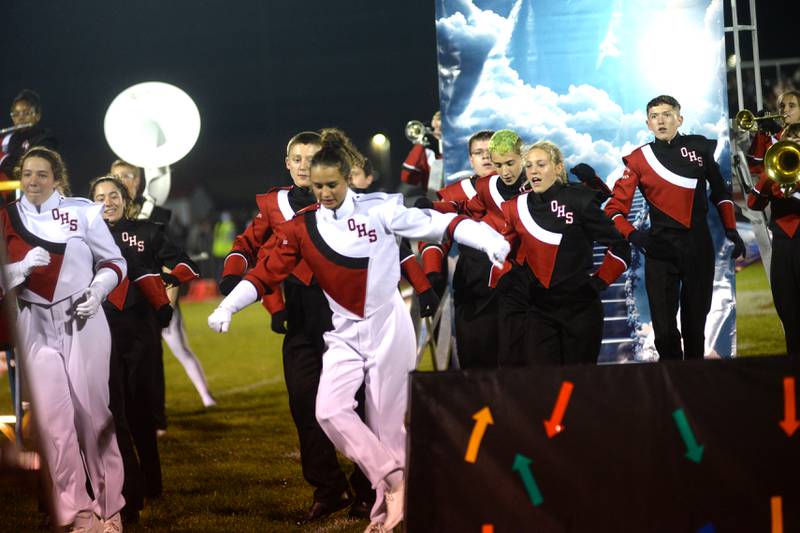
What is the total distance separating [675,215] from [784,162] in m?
0.68

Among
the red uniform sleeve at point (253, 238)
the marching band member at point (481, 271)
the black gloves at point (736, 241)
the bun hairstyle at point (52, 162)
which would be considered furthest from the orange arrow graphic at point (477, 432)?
the black gloves at point (736, 241)

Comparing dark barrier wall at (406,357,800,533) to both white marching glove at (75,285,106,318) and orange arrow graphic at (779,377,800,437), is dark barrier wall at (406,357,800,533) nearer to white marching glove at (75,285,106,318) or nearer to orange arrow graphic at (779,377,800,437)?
orange arrow graphic at (779,377,800,437)

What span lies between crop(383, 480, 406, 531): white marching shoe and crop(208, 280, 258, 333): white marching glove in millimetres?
1040

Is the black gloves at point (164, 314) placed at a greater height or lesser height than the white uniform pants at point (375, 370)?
greater

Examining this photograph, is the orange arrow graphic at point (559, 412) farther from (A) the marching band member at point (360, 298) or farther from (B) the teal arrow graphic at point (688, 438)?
(A) the marching band member at point (360, 298)

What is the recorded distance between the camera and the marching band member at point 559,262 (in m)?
5.54

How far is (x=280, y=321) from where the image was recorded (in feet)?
18.5

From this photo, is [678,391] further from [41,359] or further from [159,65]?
[159,65]

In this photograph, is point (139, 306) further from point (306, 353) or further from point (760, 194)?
point (760, 194)

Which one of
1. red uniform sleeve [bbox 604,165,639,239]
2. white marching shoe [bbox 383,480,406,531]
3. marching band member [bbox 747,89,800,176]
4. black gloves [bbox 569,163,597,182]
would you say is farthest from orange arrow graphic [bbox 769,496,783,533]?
marching band member [bbox 747,89,800,176]

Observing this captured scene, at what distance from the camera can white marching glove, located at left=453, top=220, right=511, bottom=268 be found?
15.0 ft

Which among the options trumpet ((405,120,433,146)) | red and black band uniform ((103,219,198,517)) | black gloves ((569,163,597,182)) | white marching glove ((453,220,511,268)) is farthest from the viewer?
trumpet ((405,120,433,146))

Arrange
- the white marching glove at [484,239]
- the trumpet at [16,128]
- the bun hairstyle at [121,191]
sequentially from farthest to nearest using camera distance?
the trumpet at [16,128] < the bun hairstyle at [121,191] < the white marching glove at [484,239]

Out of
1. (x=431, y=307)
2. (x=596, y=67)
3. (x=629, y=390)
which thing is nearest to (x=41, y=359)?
(x=431, y=307)
